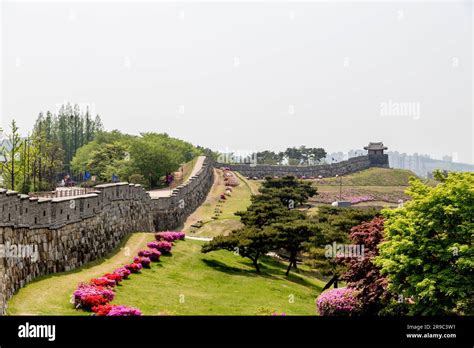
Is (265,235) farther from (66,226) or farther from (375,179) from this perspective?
(375,179)

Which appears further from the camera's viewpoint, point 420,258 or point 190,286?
point 190,286

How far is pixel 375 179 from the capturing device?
118 m

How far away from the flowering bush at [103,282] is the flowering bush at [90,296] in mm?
1236

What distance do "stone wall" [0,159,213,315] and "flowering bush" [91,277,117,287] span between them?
2718 millimetres

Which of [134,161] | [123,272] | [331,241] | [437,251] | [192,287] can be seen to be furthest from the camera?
[134,161]

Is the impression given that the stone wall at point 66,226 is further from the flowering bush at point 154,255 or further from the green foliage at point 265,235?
the green foliage at point 265,235

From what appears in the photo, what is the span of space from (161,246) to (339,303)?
16.0m

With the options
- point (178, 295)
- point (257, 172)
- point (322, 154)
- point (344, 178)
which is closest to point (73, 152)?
point (257, 172)

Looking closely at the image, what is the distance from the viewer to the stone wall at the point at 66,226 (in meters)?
23.5

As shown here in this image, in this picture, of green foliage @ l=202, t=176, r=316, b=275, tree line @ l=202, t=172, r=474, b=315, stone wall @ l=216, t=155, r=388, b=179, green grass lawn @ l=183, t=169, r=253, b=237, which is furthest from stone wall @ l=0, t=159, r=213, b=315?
stone wall @ l=216, t=155, r=388, b=179

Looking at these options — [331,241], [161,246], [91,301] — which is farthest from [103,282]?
[331,241]

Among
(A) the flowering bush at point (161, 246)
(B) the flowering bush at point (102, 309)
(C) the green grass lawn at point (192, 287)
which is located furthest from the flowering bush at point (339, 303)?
(A) the flowering bush at point (161, 246)

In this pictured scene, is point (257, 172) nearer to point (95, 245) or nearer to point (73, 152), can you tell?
point (73, 152)

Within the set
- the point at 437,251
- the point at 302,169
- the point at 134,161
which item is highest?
the point at 134,161
